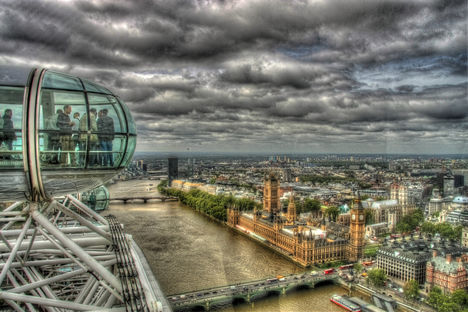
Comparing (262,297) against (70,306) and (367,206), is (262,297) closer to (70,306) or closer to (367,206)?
(70,306)

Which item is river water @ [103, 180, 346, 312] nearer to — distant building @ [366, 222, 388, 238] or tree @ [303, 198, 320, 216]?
distant building @ [366, 222, 388, 238]

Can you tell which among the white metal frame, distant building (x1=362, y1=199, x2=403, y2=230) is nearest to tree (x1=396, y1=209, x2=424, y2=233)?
distant building (x1=362, y1=199, x2=403, y2=230)

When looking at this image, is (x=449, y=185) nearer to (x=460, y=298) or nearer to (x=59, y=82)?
(x=460, y=298)

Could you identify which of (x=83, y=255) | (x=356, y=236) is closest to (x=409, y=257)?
(x=356, y=236)

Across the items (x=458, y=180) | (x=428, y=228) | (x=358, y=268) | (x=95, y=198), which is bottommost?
(x=358, y=268)

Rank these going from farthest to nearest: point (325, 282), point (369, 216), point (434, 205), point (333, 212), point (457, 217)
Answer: point (333, 212)
point (369, 216)
point (434, 205)
point (457, 217)
point (325, 282)
